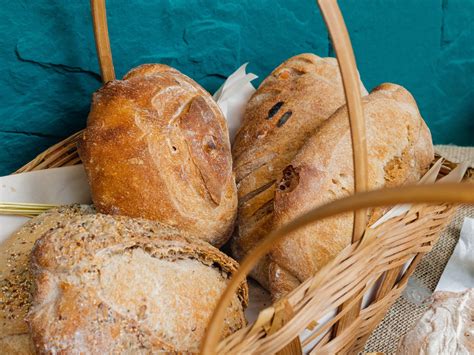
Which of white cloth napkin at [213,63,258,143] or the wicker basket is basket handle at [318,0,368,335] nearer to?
the wicker basket

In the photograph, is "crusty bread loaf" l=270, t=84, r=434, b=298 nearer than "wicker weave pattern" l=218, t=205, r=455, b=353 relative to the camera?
No

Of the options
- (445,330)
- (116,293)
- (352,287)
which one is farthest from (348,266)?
(116,293)

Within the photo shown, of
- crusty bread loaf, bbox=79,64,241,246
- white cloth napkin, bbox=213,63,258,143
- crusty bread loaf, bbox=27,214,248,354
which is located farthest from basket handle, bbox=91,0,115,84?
crusty bread loaf, bbox=27,214,248,354

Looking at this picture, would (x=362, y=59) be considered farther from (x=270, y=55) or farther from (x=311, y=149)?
(x=311, y=149)

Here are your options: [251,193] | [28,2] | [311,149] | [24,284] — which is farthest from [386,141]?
[28,2]

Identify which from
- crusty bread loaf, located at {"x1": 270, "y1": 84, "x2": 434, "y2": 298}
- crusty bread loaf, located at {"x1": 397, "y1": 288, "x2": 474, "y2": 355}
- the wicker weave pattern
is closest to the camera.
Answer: the wicker weave pattern

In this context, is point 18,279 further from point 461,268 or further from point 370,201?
point 461,268

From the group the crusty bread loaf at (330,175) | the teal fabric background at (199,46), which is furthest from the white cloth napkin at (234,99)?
the crusty bread loaf at (330,175)
